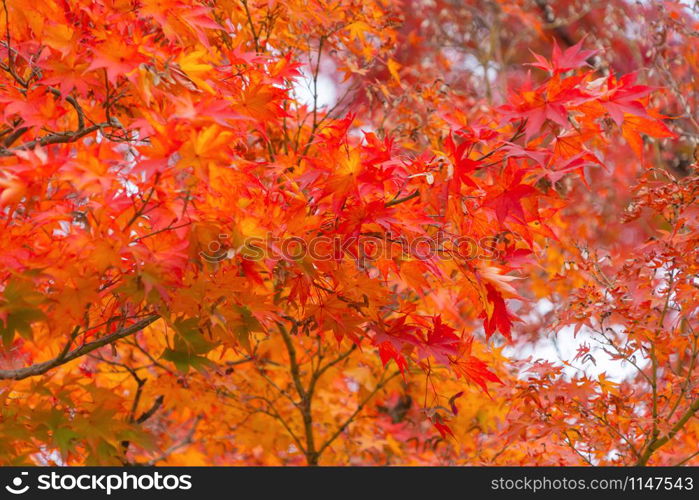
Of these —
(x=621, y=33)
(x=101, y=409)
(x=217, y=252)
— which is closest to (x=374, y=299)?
(x=217, y=252)

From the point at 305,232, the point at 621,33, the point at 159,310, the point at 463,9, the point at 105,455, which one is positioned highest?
the point at 463,9

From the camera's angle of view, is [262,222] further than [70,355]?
No

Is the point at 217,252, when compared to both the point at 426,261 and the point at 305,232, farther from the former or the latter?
the point at 426,261

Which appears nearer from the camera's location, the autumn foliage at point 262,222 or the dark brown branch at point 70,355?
the autumn foliage at point 262,222

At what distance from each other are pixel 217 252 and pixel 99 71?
0.66m

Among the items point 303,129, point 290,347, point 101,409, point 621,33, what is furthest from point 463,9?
point 101,409

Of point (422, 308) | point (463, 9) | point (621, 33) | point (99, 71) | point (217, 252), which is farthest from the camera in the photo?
point (463, 9)

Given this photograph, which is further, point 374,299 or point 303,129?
point 303,129

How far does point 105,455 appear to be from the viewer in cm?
229

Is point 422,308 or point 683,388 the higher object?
point 422,308

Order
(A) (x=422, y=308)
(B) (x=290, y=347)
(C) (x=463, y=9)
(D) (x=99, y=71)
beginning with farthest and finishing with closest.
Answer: (C) (x=463, y=9) → (A) (x=422, y=308) → (B) (x=290, y=347) → (D) (x=99, y=71)

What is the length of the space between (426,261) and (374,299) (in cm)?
26

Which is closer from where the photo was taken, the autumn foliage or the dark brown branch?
the autumn foliage
